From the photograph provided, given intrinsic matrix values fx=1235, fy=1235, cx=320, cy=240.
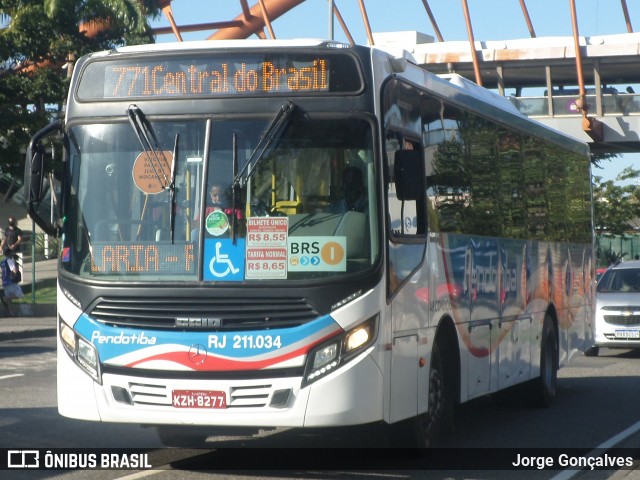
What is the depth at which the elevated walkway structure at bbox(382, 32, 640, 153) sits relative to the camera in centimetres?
5222

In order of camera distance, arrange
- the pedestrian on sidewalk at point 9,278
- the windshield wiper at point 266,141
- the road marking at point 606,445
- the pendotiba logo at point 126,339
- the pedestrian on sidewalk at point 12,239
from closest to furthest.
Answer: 1. the pendotiba logo at point 126,339
2. the windshield wiper at point 266,141
3. the road marking at point 606,445
4. the pedestrian on sidewalk at point 9,278
5. the pedestrian on sidewalk at point 12,239

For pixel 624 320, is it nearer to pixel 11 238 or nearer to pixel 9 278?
pixel 9 278

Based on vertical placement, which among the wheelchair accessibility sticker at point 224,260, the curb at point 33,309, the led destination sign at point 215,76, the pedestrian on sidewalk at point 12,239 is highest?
the led destination sign at point 215,76

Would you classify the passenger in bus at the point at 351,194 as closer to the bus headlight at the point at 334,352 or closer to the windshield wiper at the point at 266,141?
the windshield wiper at the point at 266,141

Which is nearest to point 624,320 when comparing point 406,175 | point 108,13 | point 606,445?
point 606,445

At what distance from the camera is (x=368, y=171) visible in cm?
852

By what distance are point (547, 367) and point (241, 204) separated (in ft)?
22.6

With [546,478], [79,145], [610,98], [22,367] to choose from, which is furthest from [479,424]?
[610,98]

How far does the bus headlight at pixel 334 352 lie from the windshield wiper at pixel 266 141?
1.24m

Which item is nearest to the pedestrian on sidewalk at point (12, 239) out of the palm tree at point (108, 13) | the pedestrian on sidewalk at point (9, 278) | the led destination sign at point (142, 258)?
the pedestrian on sidewalk at point (9, 278)

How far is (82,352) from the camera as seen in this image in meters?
8.55

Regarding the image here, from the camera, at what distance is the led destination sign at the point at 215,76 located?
8.66 metres

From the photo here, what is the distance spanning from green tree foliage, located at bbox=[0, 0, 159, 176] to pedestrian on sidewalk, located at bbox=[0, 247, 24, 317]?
14.0ft

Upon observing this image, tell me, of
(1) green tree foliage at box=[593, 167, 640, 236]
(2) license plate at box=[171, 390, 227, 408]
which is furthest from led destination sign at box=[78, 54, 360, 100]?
(1) green tree foliage at box=[593, 167, 640, 236]
